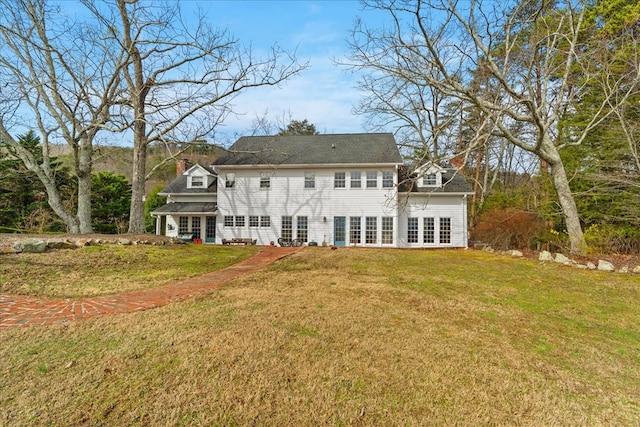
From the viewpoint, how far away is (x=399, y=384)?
3.30 m

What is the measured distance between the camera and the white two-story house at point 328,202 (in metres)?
19.3

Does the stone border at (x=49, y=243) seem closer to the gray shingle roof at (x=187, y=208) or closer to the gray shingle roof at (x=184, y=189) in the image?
the gray shingle roof at (x=187, y=208)

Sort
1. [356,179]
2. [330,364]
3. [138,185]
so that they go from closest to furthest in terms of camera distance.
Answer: [330,364] → [138,185] → [356,179]

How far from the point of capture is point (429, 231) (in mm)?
19438

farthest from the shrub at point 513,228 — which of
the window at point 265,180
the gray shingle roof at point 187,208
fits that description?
the gray shingle roof at point 187,208

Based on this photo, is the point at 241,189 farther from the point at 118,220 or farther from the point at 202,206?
the point at 118,220

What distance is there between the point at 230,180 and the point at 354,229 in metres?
8.06

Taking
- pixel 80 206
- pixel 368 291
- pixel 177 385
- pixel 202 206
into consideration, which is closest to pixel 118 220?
pixel 202 206

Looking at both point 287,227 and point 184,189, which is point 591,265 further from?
point 184,189

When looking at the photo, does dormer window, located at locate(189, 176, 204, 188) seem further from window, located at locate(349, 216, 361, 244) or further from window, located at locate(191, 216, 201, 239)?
window, located at locate(349, 216, 361, 244)

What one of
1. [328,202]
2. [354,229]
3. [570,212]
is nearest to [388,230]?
[354,229]

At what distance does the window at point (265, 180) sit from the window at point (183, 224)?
17.5 ft

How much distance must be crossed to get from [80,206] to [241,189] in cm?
819

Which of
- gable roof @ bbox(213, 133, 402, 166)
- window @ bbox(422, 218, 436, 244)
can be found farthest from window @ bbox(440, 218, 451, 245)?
gable roof @ bbox(213, 133, 402, 166)
